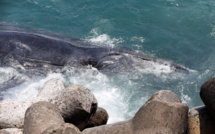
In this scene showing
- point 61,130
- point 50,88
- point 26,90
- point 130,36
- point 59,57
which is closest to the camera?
point 61,130

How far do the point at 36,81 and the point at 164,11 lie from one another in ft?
20.3

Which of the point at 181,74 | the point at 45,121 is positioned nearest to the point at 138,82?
the point at 181,74

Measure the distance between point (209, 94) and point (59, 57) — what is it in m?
4.93

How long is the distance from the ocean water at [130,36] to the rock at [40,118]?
241 cm

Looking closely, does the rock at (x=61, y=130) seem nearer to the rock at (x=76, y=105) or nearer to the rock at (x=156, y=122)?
the rock at (x=156, y=122)

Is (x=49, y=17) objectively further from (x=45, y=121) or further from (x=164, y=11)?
(x=45, y=121)

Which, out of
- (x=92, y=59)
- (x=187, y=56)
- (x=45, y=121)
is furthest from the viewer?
(x=187, y=56)

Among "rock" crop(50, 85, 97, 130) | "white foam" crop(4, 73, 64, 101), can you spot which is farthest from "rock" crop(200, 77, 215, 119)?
"white foam" crop(4, 73, 64, 101)

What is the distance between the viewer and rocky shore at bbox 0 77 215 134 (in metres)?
3.54

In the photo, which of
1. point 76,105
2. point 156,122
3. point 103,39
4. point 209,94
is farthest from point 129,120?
point 103,39

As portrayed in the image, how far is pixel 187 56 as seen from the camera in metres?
8.99

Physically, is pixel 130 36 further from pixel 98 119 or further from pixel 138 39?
pixel 98 119

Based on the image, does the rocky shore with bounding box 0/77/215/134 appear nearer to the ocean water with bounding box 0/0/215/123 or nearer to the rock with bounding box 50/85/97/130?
the rock with bounding box 50/85/97/130

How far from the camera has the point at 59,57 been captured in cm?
783
